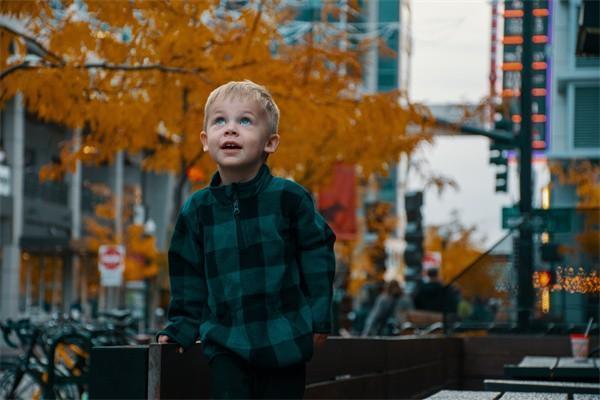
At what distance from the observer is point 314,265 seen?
4723 millimetres

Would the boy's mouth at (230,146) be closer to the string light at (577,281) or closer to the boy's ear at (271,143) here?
the boy's ear at (271,143)

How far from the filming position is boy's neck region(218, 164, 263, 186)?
15.4ft

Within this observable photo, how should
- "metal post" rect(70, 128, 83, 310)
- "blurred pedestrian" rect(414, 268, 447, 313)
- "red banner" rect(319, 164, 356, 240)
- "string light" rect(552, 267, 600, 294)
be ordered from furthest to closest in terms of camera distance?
"metal post" rect(70, 128, 83, 310) → "red banner" rect(319, 164, 356, 240) → "blurred pedestrian" rect(414, 268, 447, 313) → "string light" rect(552, 267, 600, 294)

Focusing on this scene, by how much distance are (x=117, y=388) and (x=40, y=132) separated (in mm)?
47406

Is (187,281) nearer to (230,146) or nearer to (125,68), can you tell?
(230,146)

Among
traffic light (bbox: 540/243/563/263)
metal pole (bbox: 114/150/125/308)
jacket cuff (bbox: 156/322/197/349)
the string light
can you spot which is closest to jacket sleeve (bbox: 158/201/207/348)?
jacket cuff (bbox: 156/322/197/349)

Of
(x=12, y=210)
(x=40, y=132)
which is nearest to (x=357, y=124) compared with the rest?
(x=12, y=210)

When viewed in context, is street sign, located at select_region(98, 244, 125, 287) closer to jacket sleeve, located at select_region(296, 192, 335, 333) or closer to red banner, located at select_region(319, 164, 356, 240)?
→ red banner, located at select_region(319, 164, 356, 240)

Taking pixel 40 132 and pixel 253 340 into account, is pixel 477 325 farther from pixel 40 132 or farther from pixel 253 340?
pixel 40 132

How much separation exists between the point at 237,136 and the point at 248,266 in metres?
0.41

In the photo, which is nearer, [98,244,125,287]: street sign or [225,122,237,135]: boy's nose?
[225,122,237,135]: boy's nose

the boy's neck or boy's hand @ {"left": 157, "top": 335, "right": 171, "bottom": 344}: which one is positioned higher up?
the boy's neck

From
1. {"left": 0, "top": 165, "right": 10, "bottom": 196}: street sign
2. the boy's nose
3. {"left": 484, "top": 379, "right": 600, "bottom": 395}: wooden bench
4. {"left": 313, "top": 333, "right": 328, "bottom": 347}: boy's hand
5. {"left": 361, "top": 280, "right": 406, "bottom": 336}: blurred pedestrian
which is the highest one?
{"left": 0, "top": 165, "right": 10, "bottom": 196}: street sign

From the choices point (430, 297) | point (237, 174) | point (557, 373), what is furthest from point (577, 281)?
point (430, 297)
